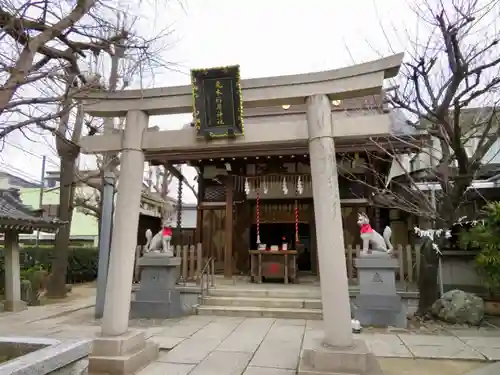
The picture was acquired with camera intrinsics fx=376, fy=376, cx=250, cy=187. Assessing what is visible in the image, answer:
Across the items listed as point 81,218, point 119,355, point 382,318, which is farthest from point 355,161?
point 81,218

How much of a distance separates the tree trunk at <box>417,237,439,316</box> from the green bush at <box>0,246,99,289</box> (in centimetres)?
1471

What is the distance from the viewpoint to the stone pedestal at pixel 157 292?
28.2ft

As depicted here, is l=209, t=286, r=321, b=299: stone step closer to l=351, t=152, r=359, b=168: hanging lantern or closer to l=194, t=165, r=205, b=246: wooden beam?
l=194, t=165, r=205, b=246: wooden beam

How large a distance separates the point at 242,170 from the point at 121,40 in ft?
25.3

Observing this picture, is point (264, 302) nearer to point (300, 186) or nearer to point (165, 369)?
point (165, 369)

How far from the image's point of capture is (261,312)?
28.5 feet

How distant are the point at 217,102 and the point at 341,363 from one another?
3.71 m

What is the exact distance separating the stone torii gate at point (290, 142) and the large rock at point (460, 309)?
4017 millimetres

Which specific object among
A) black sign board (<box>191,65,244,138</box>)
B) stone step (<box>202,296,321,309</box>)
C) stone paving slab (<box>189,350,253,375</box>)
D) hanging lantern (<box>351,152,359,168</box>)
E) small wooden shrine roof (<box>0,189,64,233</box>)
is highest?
hanging lantern (<box>351,152,359,168</box>)

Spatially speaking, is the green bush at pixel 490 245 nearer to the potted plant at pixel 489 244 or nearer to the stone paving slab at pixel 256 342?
the potted plant at pixel 489 244

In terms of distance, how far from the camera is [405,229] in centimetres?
1481

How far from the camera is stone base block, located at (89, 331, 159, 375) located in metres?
4.62

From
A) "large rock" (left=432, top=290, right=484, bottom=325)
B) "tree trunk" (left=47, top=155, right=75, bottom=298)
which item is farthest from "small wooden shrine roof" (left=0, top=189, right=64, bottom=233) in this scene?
"large rock" (left=432, top=290, right=484, bottom=325)

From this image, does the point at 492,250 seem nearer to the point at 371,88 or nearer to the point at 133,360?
the point at 371,88
